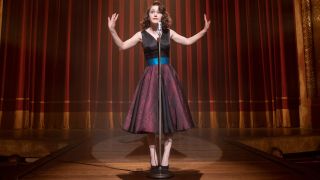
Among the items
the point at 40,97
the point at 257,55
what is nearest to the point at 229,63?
the point at 257,55

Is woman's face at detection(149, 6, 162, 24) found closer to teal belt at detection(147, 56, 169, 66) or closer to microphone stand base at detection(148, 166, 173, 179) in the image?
teal belt at detection(147, 56, 169, 66)

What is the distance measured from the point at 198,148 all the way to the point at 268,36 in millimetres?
3260

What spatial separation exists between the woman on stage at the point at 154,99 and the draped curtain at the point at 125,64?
3.70 m

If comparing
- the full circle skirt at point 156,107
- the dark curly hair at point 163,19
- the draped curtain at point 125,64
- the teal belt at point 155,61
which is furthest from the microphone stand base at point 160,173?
the draped curtain at point 125,64

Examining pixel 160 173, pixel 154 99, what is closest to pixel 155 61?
pixel 154 99

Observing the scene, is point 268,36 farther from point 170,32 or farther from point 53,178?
point 53,178

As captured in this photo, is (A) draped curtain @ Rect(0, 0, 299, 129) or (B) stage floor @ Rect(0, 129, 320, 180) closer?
(B) stage floor @ Rect(0, 129, 320, 180)

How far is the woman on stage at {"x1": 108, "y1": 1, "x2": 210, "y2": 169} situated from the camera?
1942 mm

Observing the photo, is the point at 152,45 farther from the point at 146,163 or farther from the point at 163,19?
the point at 146,163

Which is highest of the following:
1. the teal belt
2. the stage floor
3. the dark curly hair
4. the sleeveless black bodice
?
the dark curly hair

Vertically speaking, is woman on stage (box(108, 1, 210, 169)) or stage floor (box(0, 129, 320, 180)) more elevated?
woman on stage (box(108, 1, 210, 169))

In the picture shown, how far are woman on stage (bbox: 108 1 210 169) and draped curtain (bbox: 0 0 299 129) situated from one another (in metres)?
3.70

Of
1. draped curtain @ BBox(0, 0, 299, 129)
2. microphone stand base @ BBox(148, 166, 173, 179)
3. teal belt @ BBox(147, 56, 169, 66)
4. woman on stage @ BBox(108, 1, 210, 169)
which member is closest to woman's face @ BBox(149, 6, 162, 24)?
woman on stage @ BBox(108, 1, 210, 169)

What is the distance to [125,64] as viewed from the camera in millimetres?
6039
